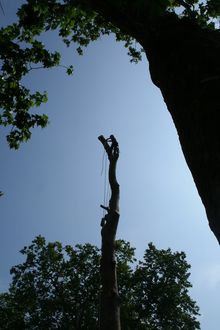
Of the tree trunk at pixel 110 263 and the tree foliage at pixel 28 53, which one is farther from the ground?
the tree foliage at pixel 28 53

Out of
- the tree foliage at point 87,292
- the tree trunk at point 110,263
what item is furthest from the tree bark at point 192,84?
the tree foliage at point 87,292

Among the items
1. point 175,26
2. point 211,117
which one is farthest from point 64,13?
point 211,117

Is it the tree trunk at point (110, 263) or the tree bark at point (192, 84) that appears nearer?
the tree bark at point (192, 84)

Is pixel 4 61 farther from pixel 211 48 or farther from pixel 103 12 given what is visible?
pixel 211 48

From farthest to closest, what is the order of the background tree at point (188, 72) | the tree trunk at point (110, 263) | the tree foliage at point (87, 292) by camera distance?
the tree foliage at point (87, 292)
the tree trunk at point (110, 263)
the background tree at point (188, 72)

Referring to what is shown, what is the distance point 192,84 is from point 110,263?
534 cm

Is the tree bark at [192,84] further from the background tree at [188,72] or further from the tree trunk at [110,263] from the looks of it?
the tree trunk at [110,263]

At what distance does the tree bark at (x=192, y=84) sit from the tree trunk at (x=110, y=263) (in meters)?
4.72

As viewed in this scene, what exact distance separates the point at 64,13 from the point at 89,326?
2247cm

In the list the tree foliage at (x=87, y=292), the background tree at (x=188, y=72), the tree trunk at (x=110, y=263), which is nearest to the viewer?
the background tree at (x=188, y=72)

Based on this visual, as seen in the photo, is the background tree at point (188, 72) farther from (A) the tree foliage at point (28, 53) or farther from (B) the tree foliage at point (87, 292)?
(B) the tree foliage at point (87, 292)

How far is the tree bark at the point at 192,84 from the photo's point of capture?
2.41m

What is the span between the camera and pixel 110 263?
741 centimetres

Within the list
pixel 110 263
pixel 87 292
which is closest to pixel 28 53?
pixel 110 263
